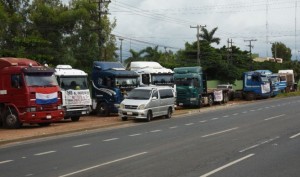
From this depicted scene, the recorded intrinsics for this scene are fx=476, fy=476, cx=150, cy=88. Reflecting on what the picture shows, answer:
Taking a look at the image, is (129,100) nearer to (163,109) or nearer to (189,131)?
(163,109)

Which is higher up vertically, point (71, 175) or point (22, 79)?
point (22, 79)

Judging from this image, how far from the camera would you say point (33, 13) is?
46188 mm

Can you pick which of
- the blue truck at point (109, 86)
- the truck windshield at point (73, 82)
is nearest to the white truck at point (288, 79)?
the blue truck at point (109, 86)

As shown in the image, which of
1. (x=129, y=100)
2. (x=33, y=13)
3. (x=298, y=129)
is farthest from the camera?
(x=33, y=13)

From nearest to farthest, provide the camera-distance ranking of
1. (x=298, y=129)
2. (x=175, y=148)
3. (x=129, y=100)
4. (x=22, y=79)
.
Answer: (x=175, y=148) → (x=298, y=129) → (x=22, y=79) → (x=129, y=100)

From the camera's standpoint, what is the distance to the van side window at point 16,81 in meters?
23.2

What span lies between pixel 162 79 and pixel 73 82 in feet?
31.7

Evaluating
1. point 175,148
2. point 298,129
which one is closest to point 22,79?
point 175,148

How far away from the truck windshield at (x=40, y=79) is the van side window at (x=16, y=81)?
1.11ft

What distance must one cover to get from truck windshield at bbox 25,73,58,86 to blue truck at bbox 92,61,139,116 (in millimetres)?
6269

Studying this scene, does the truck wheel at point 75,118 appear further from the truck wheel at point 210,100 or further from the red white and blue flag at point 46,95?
the truck wheel at point 210,100

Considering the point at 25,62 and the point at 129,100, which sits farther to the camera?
the point at 129,100

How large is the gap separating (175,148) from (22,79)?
11133 millimetres

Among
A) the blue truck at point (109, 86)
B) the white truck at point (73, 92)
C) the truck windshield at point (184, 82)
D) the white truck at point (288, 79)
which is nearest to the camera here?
the white truck at point (73, 92)
